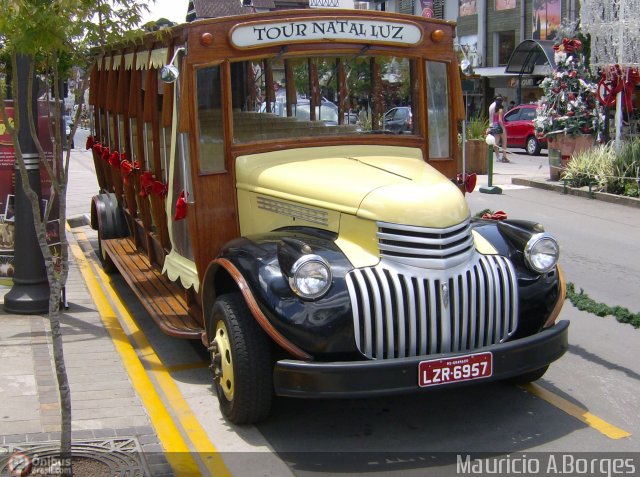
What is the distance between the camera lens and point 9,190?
8.91 metres

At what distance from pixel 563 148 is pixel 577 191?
2.13 metres

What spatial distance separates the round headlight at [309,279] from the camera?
4547 millimetres

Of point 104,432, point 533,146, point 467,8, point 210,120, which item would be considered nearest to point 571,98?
point 533,146

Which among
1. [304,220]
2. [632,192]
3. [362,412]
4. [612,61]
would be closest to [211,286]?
[304,220]

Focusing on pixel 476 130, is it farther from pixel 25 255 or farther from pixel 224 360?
pixel 224 360

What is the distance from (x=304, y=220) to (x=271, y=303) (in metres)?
0.91

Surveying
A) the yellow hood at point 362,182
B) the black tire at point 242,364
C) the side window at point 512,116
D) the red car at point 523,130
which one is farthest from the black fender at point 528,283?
the side window at point 512,116

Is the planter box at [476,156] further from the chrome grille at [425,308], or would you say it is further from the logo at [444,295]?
the logo at [444,295]

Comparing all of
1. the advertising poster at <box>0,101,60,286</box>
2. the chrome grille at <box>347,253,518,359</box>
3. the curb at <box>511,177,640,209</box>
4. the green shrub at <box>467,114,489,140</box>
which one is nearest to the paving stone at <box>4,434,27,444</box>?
the chrome grille at <box>347,253,518,359</box>

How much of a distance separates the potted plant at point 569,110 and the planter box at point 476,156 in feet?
Result: 5.64

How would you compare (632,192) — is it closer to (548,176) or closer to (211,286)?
(548,176)

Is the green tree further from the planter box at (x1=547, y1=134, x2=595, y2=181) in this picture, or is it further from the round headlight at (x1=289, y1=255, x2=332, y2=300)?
the planter box at (x1=547, y1=134, x2=595, y2=181)

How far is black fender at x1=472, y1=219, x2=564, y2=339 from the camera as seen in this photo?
504 cm

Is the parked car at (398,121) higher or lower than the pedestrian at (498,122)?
higher
